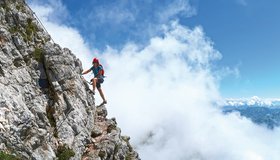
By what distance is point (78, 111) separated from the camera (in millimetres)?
30391

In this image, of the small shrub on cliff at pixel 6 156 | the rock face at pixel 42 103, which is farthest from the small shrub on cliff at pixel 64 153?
the small shrub on cliff at pixel 6 156

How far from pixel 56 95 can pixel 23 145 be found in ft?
24.8

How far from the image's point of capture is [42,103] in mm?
27578

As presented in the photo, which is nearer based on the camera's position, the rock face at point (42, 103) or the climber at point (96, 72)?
the rock face at point (42, 103)

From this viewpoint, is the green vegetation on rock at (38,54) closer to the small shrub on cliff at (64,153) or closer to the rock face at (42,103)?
the rock face at (42,103)

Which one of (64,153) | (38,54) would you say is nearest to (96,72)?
(38,54)

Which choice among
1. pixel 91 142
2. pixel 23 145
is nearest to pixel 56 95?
pixel 91 142

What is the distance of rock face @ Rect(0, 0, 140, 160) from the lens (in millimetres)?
23062

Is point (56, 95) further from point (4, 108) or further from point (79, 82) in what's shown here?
point (4, 108)

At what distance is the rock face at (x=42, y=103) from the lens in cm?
2306

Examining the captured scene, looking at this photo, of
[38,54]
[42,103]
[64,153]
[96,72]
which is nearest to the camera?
[64,153]

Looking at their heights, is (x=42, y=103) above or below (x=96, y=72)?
below

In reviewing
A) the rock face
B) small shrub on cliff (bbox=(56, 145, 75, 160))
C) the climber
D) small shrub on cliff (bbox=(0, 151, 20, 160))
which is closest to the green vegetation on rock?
the rock face

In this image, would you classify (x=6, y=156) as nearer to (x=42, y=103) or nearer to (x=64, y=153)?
(x=64, y=153)
